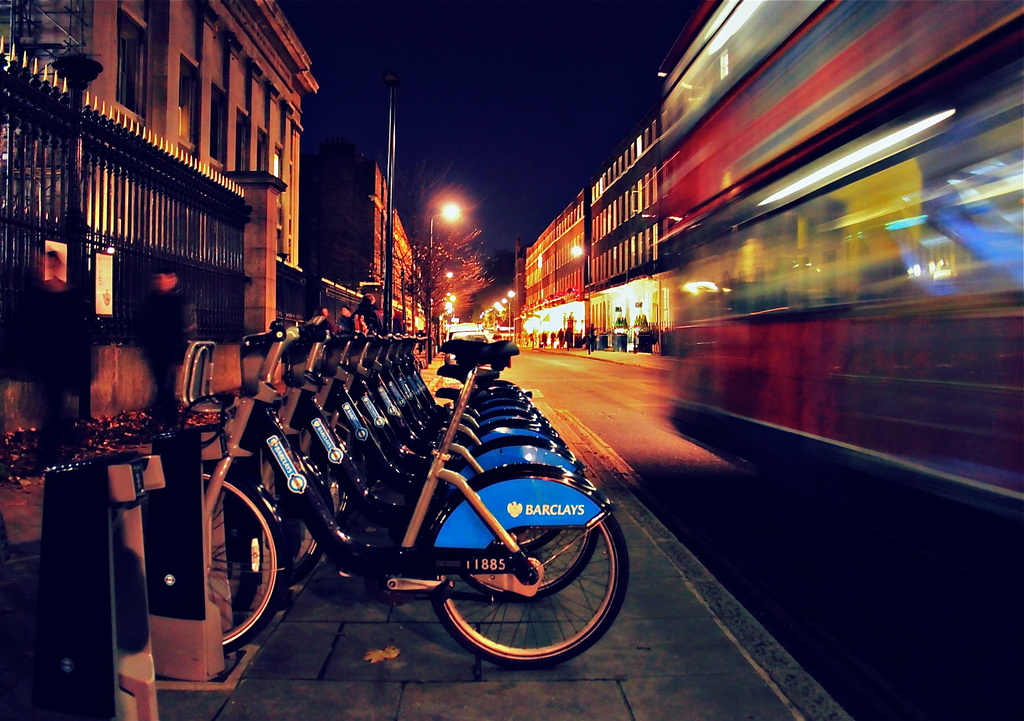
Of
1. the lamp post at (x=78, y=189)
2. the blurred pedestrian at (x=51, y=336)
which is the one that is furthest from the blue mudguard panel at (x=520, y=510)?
the lamp post at (x=78, y=189)

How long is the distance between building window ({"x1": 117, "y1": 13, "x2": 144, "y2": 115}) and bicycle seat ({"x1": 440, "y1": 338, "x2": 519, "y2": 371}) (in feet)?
63.9

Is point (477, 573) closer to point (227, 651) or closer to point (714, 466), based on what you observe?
point (227, 651)

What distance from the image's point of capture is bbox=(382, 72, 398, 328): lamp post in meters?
19.2

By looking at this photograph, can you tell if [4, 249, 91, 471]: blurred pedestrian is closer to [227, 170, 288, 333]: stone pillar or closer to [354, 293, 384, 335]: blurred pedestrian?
[354, 293, 384, 335]: blurred pedestrian

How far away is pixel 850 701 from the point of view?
10.3 ft

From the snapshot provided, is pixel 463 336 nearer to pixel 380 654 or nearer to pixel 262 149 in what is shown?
pixel 262 149

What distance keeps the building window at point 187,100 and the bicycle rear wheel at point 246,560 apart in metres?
21.4

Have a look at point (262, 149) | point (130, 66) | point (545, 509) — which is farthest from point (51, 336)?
point (262, 149)

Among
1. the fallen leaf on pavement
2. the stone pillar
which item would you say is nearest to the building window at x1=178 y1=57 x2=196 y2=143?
the stone pillar

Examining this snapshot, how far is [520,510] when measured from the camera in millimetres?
3193

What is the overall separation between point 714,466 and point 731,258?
332cm

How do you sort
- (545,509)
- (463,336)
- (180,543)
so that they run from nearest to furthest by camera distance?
1. (180,543)
2. (545,509)
3. (463,336)

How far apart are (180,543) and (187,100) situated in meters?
22.9

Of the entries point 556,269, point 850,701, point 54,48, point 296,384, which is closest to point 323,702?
point 296,384
